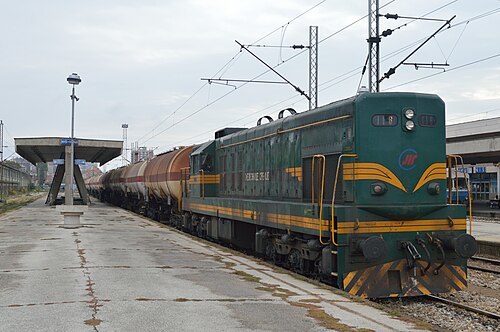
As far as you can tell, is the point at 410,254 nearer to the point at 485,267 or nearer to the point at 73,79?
the point at 485,267

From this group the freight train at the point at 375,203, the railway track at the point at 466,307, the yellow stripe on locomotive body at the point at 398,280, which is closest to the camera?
the railway track at the point at 466,307

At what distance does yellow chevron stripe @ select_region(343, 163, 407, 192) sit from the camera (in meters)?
9.40

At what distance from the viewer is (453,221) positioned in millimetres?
9570

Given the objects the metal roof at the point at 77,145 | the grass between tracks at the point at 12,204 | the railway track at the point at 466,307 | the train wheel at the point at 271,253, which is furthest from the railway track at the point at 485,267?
the grass between tracks at the point at 12,204

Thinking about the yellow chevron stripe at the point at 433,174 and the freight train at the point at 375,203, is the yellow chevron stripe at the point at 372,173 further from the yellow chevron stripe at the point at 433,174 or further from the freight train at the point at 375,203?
the yellow chevron stripe at the point at 433,174

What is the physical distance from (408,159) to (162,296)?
4.64m

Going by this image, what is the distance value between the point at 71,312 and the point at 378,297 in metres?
4.74

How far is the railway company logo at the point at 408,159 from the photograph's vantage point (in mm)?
9547

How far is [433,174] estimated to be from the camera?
31.9ft

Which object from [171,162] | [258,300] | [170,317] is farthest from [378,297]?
[171,162]

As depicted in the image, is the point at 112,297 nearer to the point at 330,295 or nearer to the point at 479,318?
the point at 330,295

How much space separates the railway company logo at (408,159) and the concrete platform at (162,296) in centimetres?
247

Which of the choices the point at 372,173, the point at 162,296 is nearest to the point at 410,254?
the point at 372,173

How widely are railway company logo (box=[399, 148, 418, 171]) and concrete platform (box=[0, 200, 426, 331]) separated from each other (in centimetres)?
247
